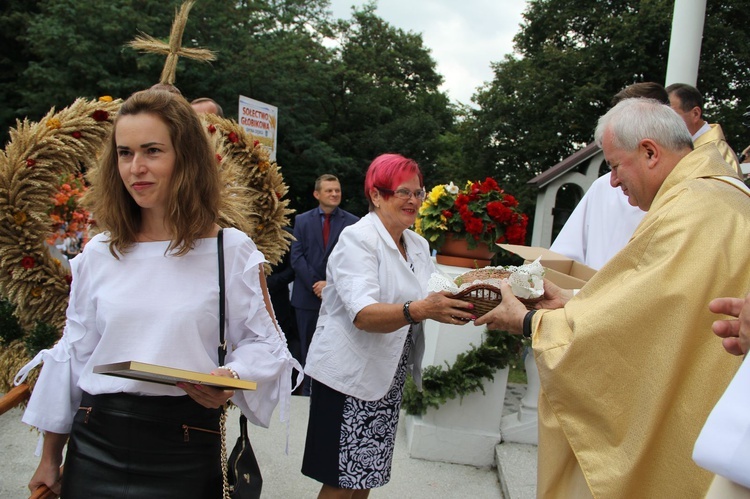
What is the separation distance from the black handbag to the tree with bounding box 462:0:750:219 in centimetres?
1698

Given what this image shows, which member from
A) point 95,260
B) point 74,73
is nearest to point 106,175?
point 95,260

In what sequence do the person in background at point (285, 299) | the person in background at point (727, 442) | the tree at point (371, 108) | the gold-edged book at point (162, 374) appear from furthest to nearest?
the tree at point (371, 108) → the person in background at point (285, 299) → the gold-edged book at point (162, 374) → the person in background at point (727, 442)

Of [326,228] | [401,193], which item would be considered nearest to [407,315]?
[401,193]

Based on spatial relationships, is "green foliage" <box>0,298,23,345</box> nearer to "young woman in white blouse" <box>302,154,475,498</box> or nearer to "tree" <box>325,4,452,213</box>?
"young woman in white blouse" <box>302,154,475,498</box>

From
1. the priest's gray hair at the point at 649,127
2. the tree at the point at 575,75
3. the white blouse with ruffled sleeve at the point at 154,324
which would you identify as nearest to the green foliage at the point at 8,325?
the white blouse with ruffled sleeve at the point at 154,324

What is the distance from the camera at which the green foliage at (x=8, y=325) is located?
254cm

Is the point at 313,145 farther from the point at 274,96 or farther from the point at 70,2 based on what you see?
the point at 70,2

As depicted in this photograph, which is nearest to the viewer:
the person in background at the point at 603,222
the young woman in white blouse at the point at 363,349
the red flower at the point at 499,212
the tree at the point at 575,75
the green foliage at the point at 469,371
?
the young woman in white blouse at the point at 363,349

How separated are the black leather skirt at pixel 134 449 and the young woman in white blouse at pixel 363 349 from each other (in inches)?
35.7

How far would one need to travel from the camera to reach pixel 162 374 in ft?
4.94

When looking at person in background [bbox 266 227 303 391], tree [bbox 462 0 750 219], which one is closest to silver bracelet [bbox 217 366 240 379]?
person in background [bbox 266 227 303 391]

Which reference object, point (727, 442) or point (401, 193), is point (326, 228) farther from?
point (727, 442)

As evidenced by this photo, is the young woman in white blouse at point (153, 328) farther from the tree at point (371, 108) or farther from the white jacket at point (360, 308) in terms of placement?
the tree at point (371, 108)

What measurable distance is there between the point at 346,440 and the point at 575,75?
62.0 ft
